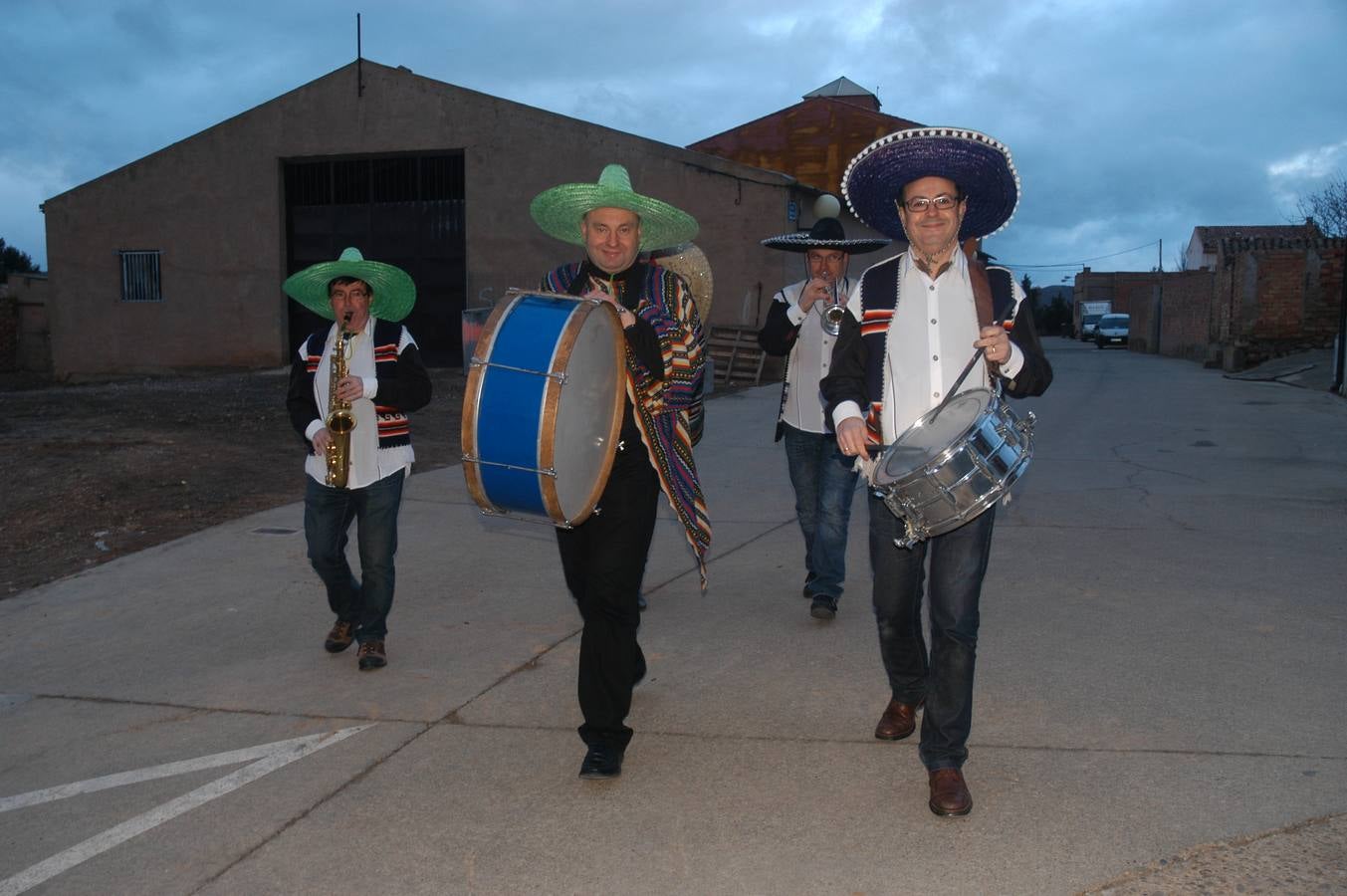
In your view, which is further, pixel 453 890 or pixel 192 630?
pixel 192 630

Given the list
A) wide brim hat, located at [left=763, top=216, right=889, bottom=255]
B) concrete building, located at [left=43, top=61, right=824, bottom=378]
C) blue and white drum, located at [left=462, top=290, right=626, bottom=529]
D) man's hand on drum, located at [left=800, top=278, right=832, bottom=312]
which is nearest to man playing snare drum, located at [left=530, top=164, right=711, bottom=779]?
blue and white drum, located at [left=462, top=290, right=626, bottom=529]

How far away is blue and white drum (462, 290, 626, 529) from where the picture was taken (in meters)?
3.93

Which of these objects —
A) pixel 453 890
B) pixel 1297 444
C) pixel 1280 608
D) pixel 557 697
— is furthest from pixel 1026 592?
pixel 1297 444

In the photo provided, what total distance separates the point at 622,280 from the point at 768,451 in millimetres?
8347

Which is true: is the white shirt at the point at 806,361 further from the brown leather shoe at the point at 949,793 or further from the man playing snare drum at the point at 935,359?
the brown leather shoe at the point at 949,793

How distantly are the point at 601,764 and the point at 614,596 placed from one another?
564 millimetres

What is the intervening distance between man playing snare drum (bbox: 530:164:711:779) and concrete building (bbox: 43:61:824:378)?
1925 cm

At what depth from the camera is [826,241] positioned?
236 inches

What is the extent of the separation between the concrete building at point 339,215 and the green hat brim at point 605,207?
18.8 meters

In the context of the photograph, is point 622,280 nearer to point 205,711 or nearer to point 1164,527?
point 205,711

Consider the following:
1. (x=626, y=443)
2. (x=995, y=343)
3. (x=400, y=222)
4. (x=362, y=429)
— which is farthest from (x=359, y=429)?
(x=400, y=222)

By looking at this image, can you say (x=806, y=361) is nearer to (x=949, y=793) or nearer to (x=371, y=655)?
(x=371, y=655)

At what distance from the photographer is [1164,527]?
26.9 feet

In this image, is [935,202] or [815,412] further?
[815,412]
